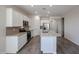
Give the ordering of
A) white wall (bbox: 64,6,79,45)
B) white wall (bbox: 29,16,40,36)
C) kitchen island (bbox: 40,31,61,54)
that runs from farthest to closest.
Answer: white wall (bbox: 29,16,40,36) < white wall (bbox: 64,6,79,45) < kitchen island (bbox: 40,31,61,54)

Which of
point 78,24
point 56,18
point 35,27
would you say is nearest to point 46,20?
point 56,18

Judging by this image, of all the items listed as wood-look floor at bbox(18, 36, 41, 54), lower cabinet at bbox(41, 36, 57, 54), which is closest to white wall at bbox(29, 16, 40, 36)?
wood-look floor at bbox(18, 36, 41, 54)

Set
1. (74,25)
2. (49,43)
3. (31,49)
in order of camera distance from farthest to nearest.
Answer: (74,25), (31,49), (49,43)

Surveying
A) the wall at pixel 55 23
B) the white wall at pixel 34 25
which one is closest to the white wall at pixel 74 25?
the wall at pixel 55 23

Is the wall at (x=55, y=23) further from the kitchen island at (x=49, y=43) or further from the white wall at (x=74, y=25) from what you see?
the kitchen island at (x=49, y=43)

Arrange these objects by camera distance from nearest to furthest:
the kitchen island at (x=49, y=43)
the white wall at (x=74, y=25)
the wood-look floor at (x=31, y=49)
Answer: the kitchen island at (x=49, y=43) < the wood-look floor at (x=31, y=49) < the white wall at (x=74, y=25)

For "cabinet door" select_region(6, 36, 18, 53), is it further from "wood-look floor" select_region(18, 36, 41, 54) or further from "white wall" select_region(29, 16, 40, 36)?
"white wall" select_region(29, 16, 40, 36)

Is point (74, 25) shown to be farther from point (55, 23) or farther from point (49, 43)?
point (55, 23)

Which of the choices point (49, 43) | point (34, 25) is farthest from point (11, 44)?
point (34, 25)

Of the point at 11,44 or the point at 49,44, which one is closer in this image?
the point at 11,44
